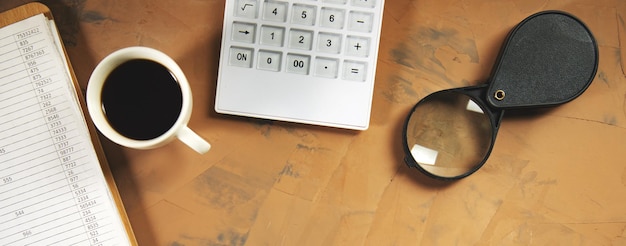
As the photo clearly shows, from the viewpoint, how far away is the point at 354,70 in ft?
2.01

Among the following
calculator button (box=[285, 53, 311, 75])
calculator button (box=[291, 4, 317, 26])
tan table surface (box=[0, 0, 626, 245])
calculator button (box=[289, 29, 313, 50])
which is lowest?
tan table surface (box=[0, 0, 626, 245])

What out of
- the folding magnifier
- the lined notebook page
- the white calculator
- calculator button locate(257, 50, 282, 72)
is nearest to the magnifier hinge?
the folding magnifier

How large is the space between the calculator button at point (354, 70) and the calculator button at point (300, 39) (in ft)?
0.16

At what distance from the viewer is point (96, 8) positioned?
2.11ft

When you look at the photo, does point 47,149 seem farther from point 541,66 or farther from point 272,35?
point 541,66

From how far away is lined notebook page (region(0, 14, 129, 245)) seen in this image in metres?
0.61

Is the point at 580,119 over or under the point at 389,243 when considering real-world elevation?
over

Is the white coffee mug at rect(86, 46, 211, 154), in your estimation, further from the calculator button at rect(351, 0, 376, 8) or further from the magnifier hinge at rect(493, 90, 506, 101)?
the magnifier hinge at rect(493, 90, 506, 101)

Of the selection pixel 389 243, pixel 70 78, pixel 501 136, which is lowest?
pixel 389 243

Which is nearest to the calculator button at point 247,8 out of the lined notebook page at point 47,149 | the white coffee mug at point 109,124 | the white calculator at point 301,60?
the white calculator at point 301,60

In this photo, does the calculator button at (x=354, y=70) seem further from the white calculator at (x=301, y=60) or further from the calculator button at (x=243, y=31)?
the calculator button at (x=243, y=31)

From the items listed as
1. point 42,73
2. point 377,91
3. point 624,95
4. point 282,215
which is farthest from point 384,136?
point 42,73

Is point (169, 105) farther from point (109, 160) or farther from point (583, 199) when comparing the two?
point (583, 199)

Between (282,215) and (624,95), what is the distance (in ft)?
1.42
